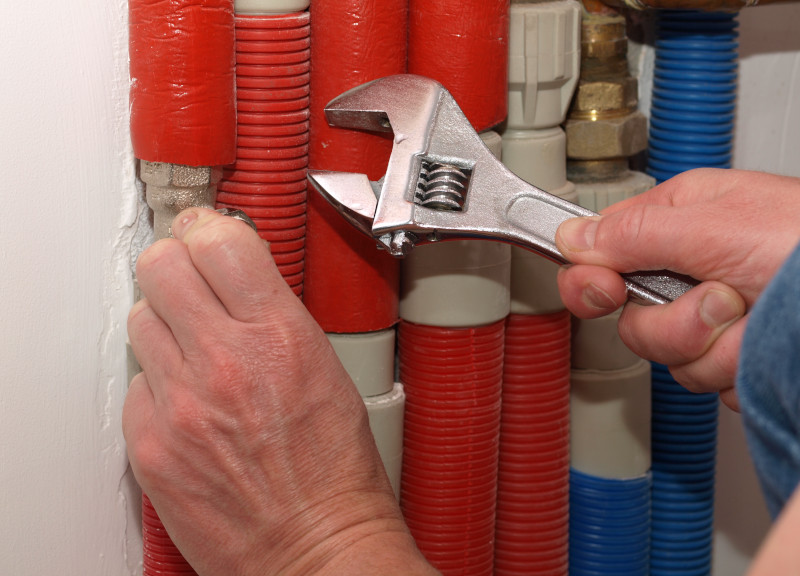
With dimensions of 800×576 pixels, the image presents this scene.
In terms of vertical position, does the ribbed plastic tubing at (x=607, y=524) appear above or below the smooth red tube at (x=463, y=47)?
below

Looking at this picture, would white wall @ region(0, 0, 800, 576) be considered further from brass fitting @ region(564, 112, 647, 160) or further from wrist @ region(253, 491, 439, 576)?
brass fitting @ region(564, 112, 647, 160)

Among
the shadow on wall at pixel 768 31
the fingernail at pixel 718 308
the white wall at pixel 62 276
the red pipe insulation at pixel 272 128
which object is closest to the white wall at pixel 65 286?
the white wall at pixel 62 276

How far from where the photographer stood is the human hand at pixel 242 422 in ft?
2.74

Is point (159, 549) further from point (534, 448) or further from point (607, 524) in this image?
point (607, 524)

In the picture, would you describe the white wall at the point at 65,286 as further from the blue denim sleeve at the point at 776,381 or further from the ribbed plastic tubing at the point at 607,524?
the blue denim sleeve at the point at 776,381

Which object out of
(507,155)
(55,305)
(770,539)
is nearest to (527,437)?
(507,155)

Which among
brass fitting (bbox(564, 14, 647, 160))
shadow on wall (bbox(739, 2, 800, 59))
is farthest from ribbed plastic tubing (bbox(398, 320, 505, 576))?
shadow on wall (bbox(739, 2, 800, 59))

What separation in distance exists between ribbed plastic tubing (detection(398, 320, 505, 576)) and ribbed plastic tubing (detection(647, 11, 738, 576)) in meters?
0.39

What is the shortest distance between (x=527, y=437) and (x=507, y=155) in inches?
14.8

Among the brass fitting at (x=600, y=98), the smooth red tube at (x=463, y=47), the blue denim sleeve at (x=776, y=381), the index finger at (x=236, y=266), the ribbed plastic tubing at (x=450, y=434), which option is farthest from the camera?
the brass fitting at (x=600, y=98)

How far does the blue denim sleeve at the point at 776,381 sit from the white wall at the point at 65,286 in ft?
2.39

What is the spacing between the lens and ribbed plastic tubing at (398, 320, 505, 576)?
1.15m

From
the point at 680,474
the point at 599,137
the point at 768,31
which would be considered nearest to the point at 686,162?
the point at 599,137

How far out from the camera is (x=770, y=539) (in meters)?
0.37
